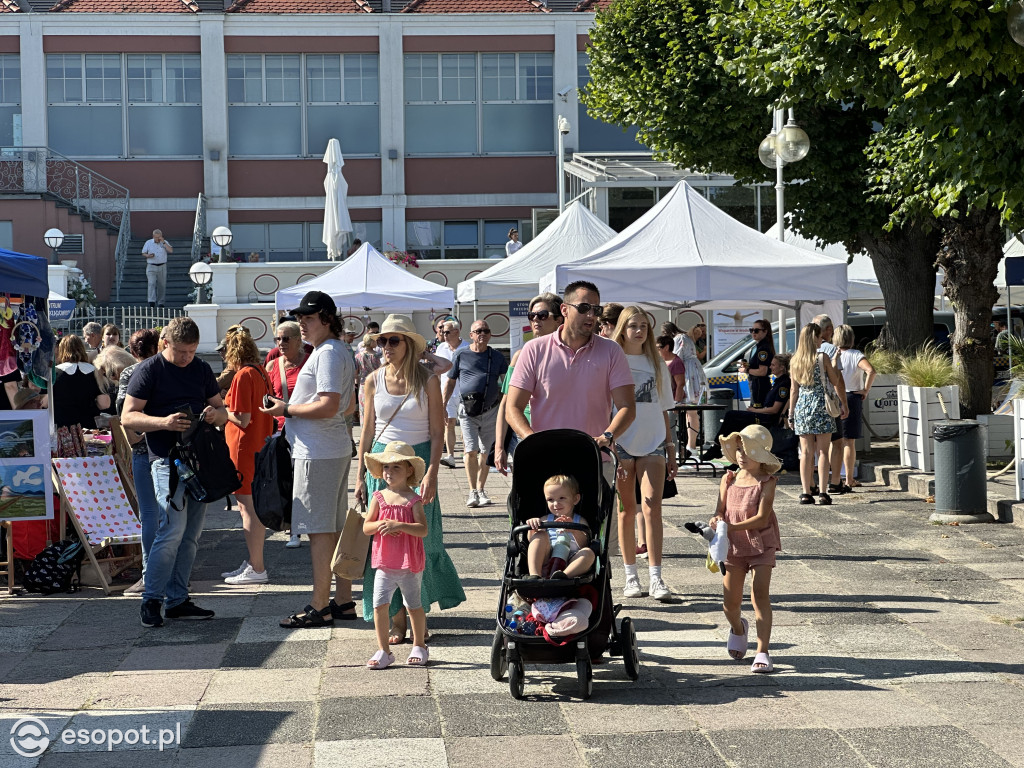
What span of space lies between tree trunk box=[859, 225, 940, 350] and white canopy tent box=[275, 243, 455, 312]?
7062mm

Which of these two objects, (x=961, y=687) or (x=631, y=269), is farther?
(x=631, y=269)

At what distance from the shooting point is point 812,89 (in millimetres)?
12430

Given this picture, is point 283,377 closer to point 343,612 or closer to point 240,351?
point 240,351

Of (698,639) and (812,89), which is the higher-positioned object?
(812,89)

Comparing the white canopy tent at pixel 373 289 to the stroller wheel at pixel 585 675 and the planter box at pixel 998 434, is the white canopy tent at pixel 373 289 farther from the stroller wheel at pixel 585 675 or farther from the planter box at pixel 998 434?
the stroller wheel at pixel 585 675

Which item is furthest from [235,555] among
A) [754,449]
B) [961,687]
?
[961,687]

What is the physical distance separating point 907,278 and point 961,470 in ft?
22.9

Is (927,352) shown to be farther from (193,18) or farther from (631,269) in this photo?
(193,18)

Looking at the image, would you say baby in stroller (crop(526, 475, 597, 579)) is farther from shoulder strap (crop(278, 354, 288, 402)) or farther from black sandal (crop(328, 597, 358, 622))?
shoulder strap (crop(278, 354, 288, 402))

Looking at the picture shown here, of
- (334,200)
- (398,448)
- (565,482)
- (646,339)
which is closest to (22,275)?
(398,448)

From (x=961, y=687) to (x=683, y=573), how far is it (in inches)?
126

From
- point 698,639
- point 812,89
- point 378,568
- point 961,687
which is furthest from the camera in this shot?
point 812,89

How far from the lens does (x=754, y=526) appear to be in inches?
250

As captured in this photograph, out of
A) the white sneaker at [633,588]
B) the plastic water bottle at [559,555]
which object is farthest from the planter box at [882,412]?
the plastic water bottle at [559,555]
